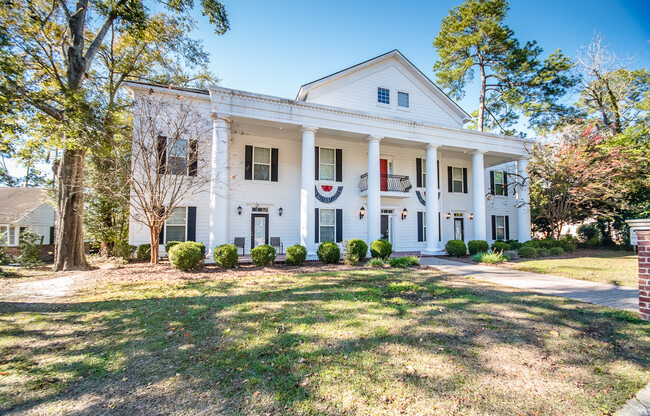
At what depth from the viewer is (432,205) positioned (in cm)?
1344

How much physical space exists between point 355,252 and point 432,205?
549 centimetres

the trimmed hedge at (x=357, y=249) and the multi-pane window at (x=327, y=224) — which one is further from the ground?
the multi-pane window at (x=327, y=224)

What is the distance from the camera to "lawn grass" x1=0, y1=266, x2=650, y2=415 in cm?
243

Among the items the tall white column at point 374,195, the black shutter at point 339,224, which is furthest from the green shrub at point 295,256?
the black shutter at point 339,224

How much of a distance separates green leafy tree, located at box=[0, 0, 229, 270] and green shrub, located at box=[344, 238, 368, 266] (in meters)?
9.19

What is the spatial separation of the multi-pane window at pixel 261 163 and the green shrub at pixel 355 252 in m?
5.49

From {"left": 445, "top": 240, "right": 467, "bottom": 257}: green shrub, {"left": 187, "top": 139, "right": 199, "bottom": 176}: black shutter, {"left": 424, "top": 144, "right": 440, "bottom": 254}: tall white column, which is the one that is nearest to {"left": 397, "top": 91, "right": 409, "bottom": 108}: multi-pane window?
{"left": 424, "top": 144, "right": 440, "bottom": 254}: tall white column

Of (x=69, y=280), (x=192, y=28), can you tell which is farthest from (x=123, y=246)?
(x=192, y=28)

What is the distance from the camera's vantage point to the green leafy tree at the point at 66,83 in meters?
7.84

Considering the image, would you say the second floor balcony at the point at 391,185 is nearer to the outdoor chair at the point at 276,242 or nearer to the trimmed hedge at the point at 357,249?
the trimmed hedge at the point at 357,249

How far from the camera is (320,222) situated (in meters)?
13.7

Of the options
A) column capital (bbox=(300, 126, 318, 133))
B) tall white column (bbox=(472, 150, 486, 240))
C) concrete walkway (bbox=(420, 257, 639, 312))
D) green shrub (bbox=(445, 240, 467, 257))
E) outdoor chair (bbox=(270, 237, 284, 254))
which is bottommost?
concrete walkway (bbox=(420, 257, 639, 312))

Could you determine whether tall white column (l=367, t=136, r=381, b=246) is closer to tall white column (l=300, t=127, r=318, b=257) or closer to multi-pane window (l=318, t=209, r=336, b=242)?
multi-pane window (l=318, t=209, r=336, b=242)

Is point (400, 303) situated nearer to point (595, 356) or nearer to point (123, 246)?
point (595, 356)
